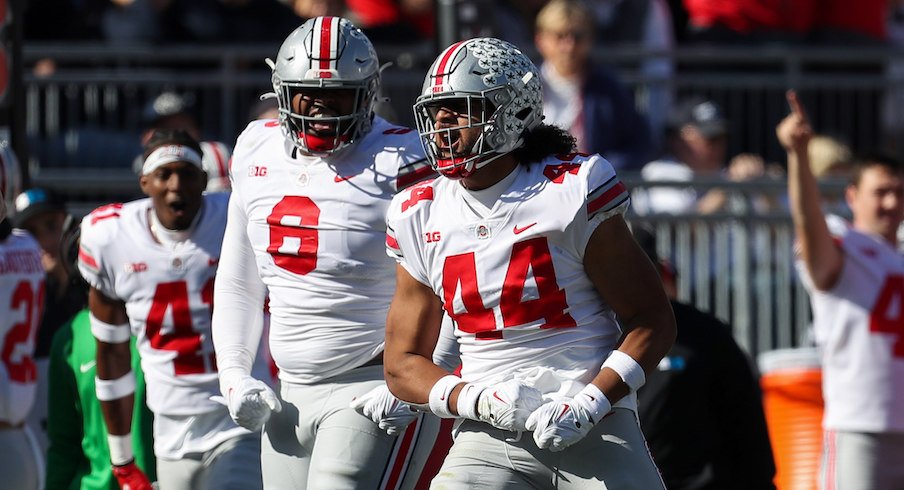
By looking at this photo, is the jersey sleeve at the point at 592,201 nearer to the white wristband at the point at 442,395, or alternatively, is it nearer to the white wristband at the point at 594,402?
the white wristband at the point at 594,402

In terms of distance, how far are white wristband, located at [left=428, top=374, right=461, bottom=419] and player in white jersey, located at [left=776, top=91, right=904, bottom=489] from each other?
10.7 feet

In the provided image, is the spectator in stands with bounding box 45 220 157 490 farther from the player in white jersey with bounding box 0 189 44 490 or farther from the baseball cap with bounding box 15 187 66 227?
the baseball cap with bounding box 15 187 66 227

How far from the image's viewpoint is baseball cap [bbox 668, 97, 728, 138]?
37.8 ft

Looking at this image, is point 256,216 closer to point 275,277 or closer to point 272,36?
point 275,277

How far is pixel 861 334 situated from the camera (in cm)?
808

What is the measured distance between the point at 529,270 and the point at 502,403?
40cm

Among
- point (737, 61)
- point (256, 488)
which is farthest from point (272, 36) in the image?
point (256, 488)

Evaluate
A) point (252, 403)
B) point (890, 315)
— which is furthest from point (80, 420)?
point (890, 315)

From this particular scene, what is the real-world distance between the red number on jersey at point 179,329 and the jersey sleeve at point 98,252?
0.25 m

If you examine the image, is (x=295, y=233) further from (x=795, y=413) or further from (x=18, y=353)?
(x=795, y=413)

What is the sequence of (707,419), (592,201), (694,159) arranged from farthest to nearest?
(694,159)
(707,419)
(592,201)

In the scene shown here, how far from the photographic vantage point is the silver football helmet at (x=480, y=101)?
4957 mm

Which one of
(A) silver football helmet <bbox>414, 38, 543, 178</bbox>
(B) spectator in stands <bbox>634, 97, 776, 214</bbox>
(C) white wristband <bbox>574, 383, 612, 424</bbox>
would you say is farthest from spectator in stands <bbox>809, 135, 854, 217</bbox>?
(C) white wristband <bbox>574, 383, 612, 424</bbox>

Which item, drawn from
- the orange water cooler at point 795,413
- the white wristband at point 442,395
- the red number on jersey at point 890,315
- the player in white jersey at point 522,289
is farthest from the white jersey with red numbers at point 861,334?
the white wristband at point 442,395
